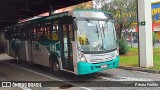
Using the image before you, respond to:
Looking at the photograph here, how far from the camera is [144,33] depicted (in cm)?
1252

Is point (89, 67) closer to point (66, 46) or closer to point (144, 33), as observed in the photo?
point (66, 46)

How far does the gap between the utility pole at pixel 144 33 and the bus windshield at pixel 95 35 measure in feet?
7.36

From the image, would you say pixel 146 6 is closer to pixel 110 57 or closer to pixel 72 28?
pixel 110 57

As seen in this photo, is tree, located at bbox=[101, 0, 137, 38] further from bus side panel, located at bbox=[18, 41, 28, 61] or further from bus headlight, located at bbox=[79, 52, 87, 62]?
bus headlight, located at bbox=[79, 52, 87, 62]

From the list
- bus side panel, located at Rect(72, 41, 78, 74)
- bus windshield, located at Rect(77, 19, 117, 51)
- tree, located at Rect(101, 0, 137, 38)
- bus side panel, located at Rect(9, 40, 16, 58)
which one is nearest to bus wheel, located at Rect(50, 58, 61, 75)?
bus side panel, located at Rect(72, 41, 78, 74)

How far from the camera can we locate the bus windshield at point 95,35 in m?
10.1

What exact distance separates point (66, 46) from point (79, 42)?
1064mm

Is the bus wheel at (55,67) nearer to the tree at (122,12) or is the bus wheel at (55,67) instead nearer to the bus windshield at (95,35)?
the bus windshield at (95,35)

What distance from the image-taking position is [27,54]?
15.8 m

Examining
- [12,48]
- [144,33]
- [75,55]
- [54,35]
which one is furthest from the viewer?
[12,48]

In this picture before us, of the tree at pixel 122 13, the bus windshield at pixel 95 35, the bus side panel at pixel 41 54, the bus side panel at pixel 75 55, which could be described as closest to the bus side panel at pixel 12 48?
the bus side panel at pixel 41 54

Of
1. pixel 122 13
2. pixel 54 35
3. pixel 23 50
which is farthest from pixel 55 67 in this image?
pixel 122 13

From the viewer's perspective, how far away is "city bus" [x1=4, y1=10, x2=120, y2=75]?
396 inches

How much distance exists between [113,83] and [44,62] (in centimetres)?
464
